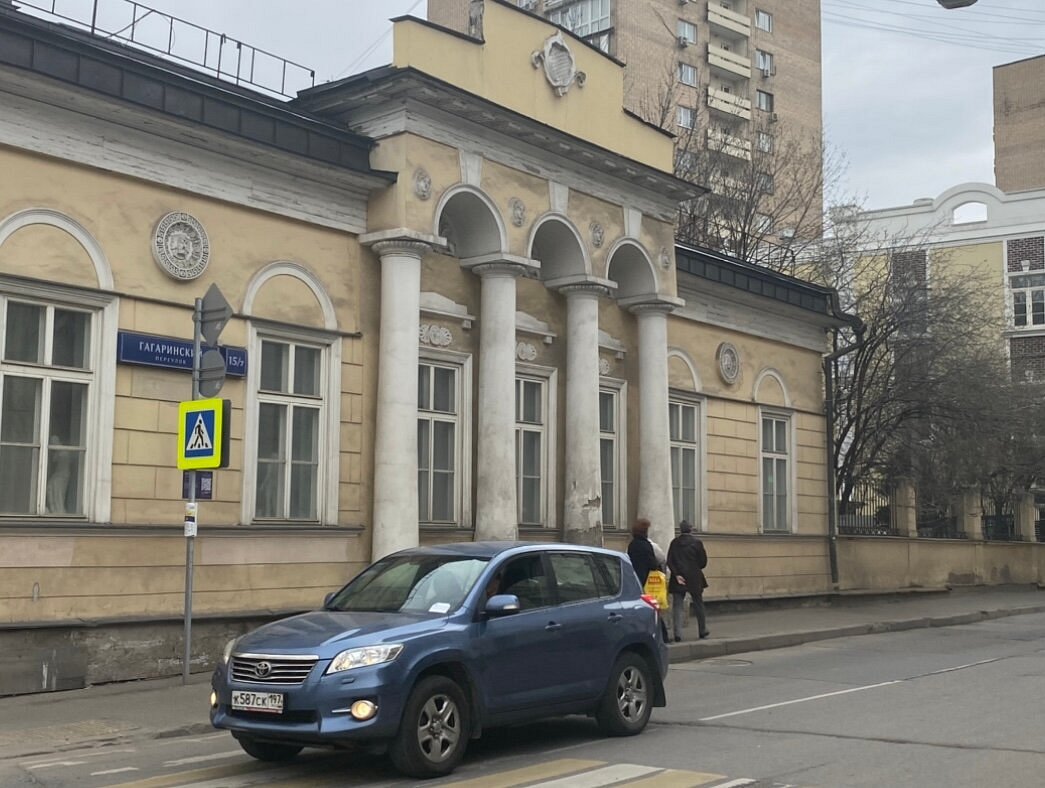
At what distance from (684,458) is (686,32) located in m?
47.1

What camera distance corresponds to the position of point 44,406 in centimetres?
1322

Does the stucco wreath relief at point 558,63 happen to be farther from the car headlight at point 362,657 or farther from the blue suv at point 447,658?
the car headlight at point 362,657

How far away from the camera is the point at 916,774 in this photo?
838 cm

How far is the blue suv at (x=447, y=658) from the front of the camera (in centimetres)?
829

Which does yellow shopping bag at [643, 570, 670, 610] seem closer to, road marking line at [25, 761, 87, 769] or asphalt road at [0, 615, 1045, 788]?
asphalt road at [0, 615, 1045, 788]

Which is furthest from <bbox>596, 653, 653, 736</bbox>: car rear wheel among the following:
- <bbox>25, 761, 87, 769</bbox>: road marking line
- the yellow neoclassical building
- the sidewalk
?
the yellow neoclassical building

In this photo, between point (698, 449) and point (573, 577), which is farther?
point (698, 449)

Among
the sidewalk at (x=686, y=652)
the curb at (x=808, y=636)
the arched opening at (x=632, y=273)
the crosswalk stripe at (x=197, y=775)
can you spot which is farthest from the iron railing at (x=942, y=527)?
the crosswalk stripe at (x=197, y=775)

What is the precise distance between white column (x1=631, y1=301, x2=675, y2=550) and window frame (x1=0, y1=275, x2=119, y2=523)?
9774 mm

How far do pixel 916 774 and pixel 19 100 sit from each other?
34.4 feet

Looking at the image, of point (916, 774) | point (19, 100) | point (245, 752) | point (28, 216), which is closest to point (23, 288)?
point (28, 216)

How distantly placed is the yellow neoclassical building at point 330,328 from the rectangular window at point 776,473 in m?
1.47

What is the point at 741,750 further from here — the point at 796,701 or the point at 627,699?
the point at 796,701

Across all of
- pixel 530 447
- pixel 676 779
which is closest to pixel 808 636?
pixel 530 447
